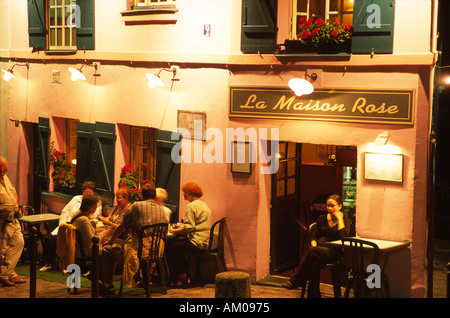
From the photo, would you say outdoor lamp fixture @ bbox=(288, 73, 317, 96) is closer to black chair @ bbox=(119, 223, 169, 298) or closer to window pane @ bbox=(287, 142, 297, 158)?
window pane @ bbox=(287, 142, 297, 158)

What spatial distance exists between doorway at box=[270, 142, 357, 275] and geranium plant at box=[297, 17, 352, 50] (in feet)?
5.68

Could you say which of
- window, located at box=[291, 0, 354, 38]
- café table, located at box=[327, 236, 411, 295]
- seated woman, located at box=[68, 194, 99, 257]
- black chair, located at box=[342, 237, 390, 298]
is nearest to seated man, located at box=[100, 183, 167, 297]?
seated woman, located at box=[68, 194, 99, 257]

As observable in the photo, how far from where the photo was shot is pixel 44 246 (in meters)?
11.7

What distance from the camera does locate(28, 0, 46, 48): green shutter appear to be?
13.5m

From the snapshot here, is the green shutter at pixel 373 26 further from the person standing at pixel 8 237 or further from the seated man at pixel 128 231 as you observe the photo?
the person standing at pixel 8 237

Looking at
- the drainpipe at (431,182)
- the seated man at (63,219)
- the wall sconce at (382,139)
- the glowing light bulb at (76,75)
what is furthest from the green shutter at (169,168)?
the drainpipe at (431,182)

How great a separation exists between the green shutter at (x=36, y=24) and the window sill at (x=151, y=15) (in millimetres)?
2355

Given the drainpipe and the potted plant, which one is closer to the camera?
the drainpipe

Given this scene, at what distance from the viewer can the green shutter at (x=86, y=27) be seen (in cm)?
1248

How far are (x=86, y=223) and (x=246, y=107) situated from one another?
282cm

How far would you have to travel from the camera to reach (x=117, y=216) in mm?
11102

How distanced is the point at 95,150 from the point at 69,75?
1.50 meters
